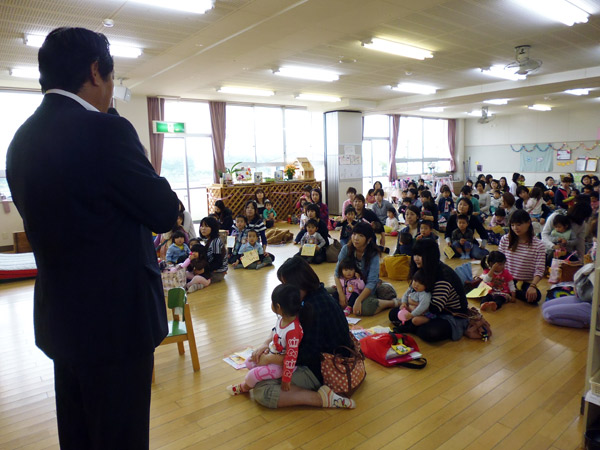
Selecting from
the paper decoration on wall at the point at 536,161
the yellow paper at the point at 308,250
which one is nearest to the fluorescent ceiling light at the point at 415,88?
the yellow paper at the point at 308,250

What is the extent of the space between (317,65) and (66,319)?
22.5 ft

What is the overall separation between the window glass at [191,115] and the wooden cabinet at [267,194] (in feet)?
5.16

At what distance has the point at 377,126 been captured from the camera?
566 inches

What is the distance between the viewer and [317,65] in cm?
712

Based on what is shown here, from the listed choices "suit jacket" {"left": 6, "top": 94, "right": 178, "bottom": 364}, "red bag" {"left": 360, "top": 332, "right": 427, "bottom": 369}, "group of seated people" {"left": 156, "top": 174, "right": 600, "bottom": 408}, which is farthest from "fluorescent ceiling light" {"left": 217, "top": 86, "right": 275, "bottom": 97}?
"suit jacket" {"left": 6, "top": 94, "right": 178, "bottom": 364}

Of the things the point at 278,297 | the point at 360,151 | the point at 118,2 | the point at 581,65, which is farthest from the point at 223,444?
the point at 360,151

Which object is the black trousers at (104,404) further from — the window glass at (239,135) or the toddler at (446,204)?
the window glass at (239,135)

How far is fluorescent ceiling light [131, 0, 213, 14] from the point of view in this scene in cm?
415

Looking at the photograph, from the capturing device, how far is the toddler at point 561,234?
4.93 metres

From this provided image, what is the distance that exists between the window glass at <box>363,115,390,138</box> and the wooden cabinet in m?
3.73

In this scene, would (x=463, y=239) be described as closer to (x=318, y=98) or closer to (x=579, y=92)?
(x=318, y=98)

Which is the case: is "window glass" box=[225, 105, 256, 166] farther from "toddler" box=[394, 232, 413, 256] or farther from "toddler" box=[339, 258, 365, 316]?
"toddler" box=[339, 258, 365, 316]

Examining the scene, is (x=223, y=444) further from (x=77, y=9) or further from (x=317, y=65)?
(x=317, y=65)

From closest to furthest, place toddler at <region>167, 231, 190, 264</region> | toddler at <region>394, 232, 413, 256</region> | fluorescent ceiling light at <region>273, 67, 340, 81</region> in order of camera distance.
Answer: toddler at <region>167, 231, 190, 264</region>
toddler at <region>394, 232, 413, 256</region>
fluorescent ceiling light at <region>273, 67, 340, 81</region>
